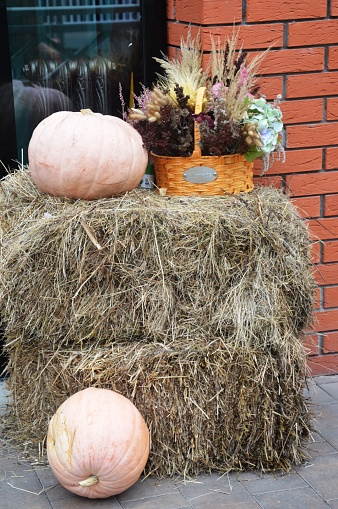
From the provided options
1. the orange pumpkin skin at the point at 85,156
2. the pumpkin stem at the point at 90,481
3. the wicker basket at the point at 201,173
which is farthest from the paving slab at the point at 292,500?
the orange pumpkin skin at the point at 85,156

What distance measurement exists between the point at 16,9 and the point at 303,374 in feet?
7.66

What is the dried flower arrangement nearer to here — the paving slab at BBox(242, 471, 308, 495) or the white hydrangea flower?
the white hydrangea flower

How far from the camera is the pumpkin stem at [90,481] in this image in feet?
10.5

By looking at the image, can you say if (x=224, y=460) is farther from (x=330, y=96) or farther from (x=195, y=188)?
(x=330, y=96)

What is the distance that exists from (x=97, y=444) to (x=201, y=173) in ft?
4.06

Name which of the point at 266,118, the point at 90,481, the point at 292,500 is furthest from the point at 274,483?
the point at 266,118

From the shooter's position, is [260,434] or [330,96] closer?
[260,434]

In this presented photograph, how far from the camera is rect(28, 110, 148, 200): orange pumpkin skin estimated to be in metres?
3.42

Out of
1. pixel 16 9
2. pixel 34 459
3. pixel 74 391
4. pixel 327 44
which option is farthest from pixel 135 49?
pixel 34 459

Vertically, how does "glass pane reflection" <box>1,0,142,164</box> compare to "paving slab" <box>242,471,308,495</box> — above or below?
above

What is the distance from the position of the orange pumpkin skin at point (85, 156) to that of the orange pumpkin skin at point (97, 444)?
87 cm

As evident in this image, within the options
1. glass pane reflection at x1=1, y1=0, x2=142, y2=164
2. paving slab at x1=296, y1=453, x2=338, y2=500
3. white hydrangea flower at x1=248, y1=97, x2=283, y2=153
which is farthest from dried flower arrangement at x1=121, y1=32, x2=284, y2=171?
paving slab at x1=296, y1=453, x2=338, y2=500

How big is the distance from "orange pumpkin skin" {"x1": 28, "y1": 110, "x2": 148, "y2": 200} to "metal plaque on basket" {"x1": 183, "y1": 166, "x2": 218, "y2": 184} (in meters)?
0.21

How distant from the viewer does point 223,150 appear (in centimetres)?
353
